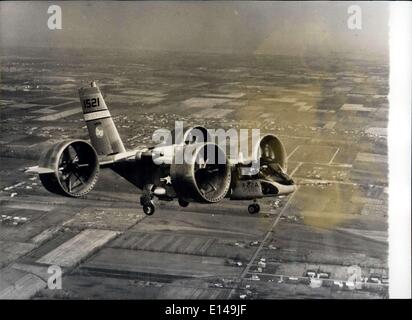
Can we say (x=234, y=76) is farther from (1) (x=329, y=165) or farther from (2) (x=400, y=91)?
(2) (x=400, y=91)

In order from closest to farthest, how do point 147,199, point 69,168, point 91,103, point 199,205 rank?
1. point 69,168
2. point 147,199
3. point 91,103
4. point 199,205

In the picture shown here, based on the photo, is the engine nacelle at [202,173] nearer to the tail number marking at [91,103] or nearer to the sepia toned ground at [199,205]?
the tail number marking at [91,103]

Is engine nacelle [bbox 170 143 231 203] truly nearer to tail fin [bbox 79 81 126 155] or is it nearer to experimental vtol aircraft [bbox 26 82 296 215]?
experimental vtol aircraft [bbox 26 82 296 215]

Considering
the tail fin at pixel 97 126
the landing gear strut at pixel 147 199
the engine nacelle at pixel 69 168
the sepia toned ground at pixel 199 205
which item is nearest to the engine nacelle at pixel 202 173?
the landing gear strut at pixel 147 199

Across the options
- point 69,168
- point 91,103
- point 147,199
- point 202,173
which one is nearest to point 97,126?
point 91,103

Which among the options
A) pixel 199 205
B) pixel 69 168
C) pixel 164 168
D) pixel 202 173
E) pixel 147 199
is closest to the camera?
pixel 69 168

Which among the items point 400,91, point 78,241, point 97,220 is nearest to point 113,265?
point 78,241

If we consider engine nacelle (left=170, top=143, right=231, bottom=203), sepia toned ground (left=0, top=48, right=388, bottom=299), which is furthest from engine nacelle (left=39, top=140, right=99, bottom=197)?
sepia toned ground (left=0, top=48, right=388, bottom=299)

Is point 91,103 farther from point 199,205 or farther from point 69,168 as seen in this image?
point 199,205
